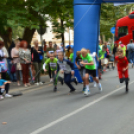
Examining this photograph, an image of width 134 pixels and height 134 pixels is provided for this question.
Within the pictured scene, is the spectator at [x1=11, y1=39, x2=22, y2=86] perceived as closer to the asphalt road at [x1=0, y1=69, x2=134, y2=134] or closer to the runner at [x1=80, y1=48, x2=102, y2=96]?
the asphalt road at [x1=0, y1=69, x2=134, y2=134]

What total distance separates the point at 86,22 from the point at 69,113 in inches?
258

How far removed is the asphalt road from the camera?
6359 mm

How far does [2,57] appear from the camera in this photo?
1060 centimetres

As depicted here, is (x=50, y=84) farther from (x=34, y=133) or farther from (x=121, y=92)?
(x=34, y=133)

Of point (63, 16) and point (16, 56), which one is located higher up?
point (63, 16)

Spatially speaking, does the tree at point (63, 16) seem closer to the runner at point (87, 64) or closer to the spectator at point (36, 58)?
the spectator at point (36, 58)

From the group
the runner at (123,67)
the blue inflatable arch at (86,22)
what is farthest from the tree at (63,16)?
the runner at (123,67)

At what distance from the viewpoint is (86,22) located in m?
13.7

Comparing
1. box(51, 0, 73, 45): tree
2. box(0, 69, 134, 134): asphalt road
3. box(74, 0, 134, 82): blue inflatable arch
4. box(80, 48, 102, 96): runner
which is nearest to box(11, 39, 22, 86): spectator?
box(0, 69, 134, 134): asphalt road

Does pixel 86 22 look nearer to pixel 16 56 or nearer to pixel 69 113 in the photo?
pixel 16 56

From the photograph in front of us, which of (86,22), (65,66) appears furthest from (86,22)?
(65,66)

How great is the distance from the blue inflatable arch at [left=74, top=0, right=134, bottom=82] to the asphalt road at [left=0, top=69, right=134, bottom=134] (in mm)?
2760

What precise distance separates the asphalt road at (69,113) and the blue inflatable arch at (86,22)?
9.06 ft

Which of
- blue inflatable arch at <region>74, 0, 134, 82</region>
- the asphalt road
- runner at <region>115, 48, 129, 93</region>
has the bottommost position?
the asphalt road
